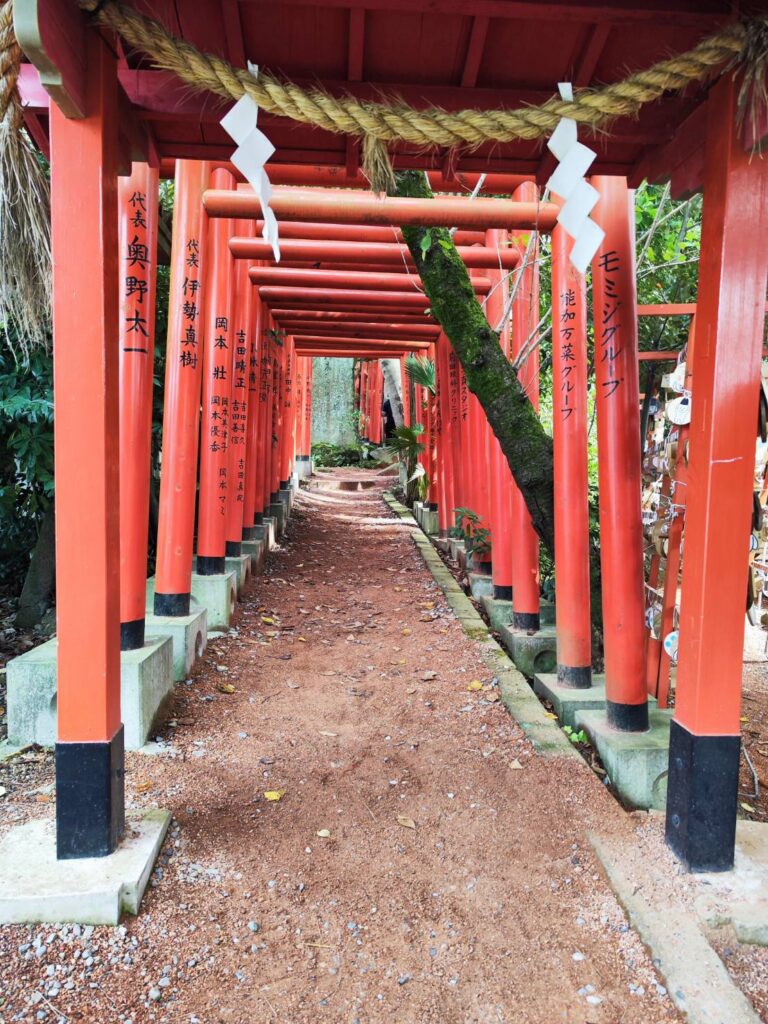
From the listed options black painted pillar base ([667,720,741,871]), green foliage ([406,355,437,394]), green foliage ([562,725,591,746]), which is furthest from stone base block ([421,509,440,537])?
black painted pillar base ([667,720,741,871])

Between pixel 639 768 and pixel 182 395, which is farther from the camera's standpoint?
pixel 182 395

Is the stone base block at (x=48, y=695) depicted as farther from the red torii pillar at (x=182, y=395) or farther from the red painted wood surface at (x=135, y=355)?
the red torii pillar at (x=182, y=395)

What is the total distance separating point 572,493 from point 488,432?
2.62 meters

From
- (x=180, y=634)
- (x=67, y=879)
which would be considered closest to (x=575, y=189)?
(x=67, y=879)

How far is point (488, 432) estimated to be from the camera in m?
6.75

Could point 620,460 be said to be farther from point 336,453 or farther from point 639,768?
point 336,453

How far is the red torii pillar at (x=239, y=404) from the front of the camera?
6.71 metres

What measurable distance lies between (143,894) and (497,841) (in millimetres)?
1405

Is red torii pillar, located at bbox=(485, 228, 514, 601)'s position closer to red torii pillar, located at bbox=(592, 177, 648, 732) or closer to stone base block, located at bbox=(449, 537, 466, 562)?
red torii pillar, located at bbox=(592, 177, 648, 732)

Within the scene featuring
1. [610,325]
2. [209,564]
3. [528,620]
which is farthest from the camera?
[209,564]

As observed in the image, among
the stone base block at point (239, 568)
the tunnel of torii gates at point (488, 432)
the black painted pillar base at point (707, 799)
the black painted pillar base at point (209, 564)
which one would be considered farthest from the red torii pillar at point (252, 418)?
the black painted pillar base at point (707, 799)

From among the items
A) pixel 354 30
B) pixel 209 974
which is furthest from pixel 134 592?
pixel 354 30

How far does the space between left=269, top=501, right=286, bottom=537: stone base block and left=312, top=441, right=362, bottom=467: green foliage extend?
13.2 m

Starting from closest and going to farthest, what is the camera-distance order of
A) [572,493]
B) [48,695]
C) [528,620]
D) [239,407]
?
[48,695] < [572,493] < [528,620] < [239,407]
